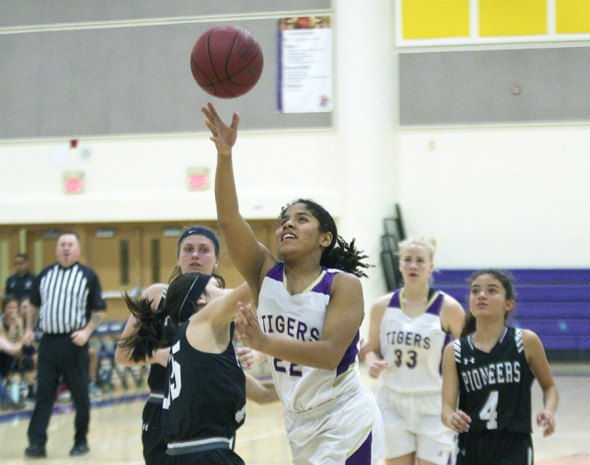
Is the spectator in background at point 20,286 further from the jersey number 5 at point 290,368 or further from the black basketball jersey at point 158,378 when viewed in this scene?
the jersey number 5 at point 290,368

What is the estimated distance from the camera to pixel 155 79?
1438 centimetres

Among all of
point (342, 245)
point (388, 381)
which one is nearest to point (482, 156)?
point (388, 381)

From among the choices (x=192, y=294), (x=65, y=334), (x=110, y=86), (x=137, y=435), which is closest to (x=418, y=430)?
(x=192, y=294)

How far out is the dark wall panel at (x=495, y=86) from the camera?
13.7m

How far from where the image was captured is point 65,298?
7.60 meters

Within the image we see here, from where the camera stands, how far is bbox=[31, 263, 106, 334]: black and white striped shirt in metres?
7.55

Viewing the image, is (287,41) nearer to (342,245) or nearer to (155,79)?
(155,79)

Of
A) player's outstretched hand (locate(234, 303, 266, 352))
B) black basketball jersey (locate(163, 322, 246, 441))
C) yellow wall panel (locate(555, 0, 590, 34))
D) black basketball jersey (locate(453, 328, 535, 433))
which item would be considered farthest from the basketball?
yellow wall panel (locate(555, 0, 590, 34))

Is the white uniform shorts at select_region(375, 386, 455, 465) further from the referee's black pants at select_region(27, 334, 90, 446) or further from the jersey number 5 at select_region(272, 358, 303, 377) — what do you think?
the referee's black pants at select_region(27, 334, 90, 446)

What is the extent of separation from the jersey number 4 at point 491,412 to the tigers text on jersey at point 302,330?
0.76m

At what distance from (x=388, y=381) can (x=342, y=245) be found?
1.93 m

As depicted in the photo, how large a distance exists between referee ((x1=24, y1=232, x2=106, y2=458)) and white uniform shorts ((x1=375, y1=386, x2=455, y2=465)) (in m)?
3.11

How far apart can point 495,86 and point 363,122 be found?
2.03m

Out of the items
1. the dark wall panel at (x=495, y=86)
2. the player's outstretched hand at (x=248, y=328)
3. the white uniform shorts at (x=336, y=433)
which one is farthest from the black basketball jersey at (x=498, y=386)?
the dark wall panel at (x=495, y=86)
